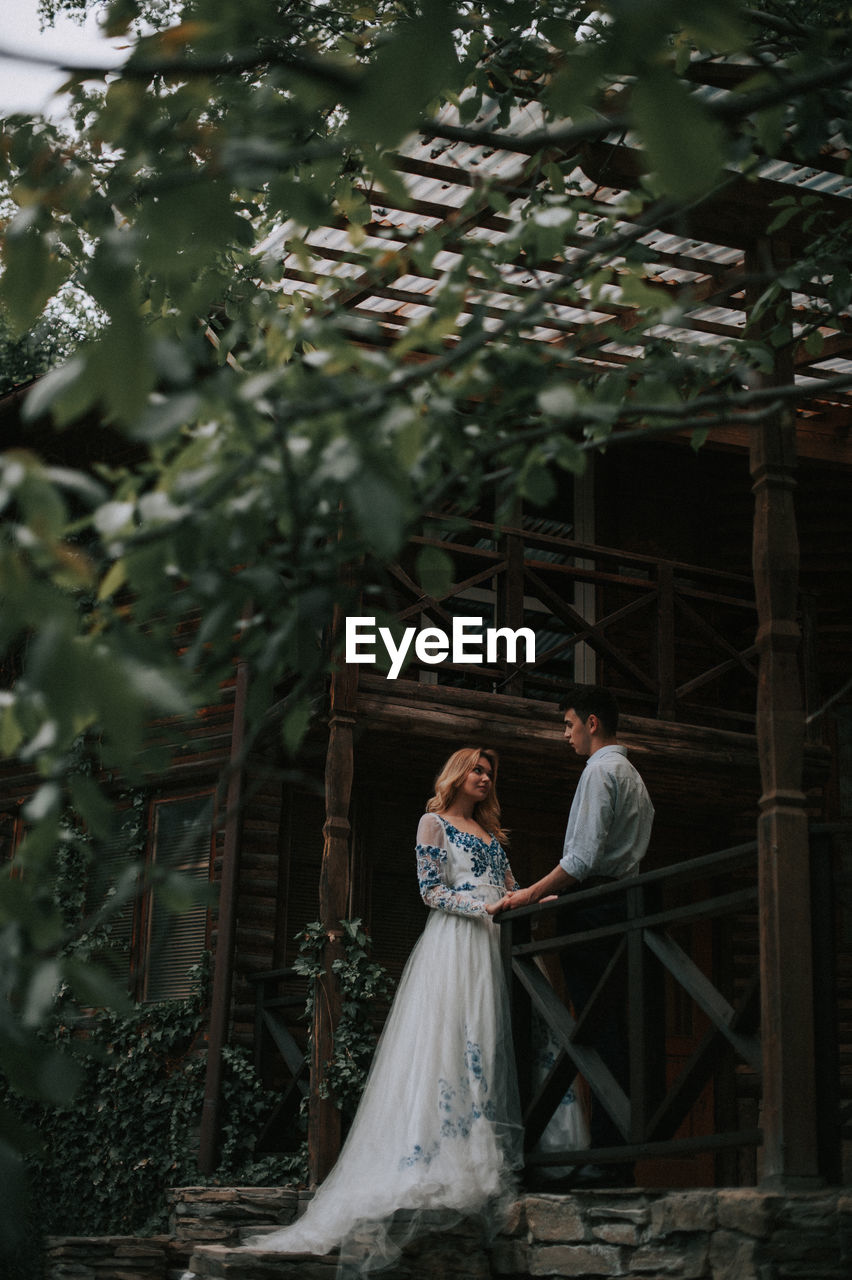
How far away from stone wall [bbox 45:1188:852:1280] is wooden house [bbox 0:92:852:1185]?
2.00 feet

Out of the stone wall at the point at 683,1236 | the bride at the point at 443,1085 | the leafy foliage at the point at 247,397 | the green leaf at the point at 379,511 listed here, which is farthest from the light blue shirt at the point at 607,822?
the green leaf at the point at 379,511

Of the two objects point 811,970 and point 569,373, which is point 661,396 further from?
point 811,970

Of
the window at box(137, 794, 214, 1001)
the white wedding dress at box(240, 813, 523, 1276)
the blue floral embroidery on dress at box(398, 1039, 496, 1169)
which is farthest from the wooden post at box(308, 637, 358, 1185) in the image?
the window at box(137, 794, 214, 1001)

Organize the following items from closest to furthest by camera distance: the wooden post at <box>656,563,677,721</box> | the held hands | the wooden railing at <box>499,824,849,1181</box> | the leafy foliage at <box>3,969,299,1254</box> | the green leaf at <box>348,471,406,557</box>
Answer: the green leaf at <box>348,471,406,557</box> < the wooden railing at <box>499,824,849,1181</box> < the held hands < the leafy foliage at <box>3,969,299,1254</box> < the wooden post at <box>656,563,677,721</box>

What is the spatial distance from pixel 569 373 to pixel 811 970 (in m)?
2.25

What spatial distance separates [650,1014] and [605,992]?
0.30 m

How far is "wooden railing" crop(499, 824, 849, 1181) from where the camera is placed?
429 centimetres

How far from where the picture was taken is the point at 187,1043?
9.54 m

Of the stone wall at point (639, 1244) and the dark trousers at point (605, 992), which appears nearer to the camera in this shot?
the stone wall at point (639, 1244)

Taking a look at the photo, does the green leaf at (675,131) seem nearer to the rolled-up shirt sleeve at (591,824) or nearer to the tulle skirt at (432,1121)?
the rolled-up shirt sleeve at (591,824)

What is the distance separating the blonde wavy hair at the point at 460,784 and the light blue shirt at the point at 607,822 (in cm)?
100

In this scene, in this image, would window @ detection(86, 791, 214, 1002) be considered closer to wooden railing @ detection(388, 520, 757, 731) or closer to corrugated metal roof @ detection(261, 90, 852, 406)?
wooden railing @ detection(388, 520, 757, 731)

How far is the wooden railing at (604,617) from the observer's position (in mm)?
9195

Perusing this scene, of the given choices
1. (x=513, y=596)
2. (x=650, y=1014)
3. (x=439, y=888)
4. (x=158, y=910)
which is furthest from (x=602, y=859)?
(x=158, y=910)
